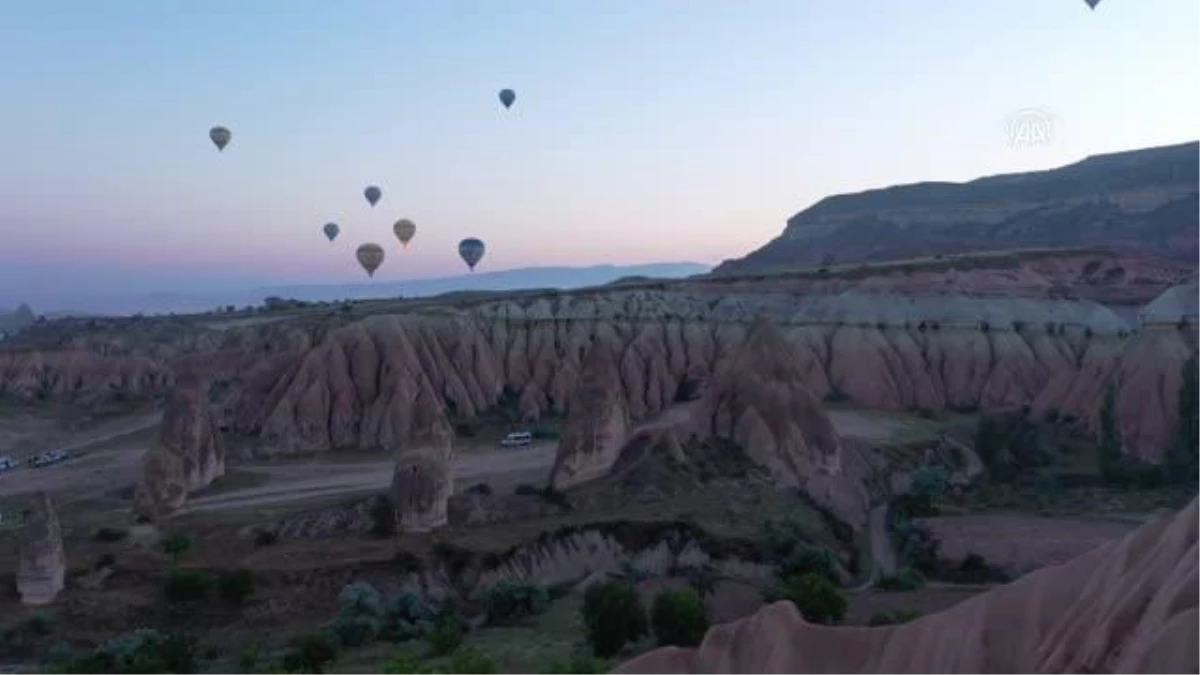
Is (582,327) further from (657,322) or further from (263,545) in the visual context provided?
(263,545)

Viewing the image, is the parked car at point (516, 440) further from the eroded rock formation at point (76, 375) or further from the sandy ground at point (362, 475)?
the eroded rock formation at point (76, 375)

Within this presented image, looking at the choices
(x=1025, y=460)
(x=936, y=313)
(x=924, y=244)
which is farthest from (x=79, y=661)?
(x=924, y=244)

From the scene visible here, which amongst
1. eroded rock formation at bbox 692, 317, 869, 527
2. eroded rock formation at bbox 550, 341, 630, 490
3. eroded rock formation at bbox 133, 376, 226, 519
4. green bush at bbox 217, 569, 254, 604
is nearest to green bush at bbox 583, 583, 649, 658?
green bush at bbox 217, 569, 254, 604

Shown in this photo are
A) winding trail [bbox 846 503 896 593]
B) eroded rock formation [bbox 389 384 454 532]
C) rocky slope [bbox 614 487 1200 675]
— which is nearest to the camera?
rocky slope [bbox 614 487 1200 675]

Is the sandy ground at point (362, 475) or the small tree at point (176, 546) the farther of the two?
the sandy ground at point (362, 475)

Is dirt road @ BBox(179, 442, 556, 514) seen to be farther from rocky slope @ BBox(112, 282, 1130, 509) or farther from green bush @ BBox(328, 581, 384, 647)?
green bush @ BBox(328, 581, 384, 647)

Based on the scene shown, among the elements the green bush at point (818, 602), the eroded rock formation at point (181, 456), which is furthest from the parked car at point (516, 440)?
the green bush at point (818, 602)
